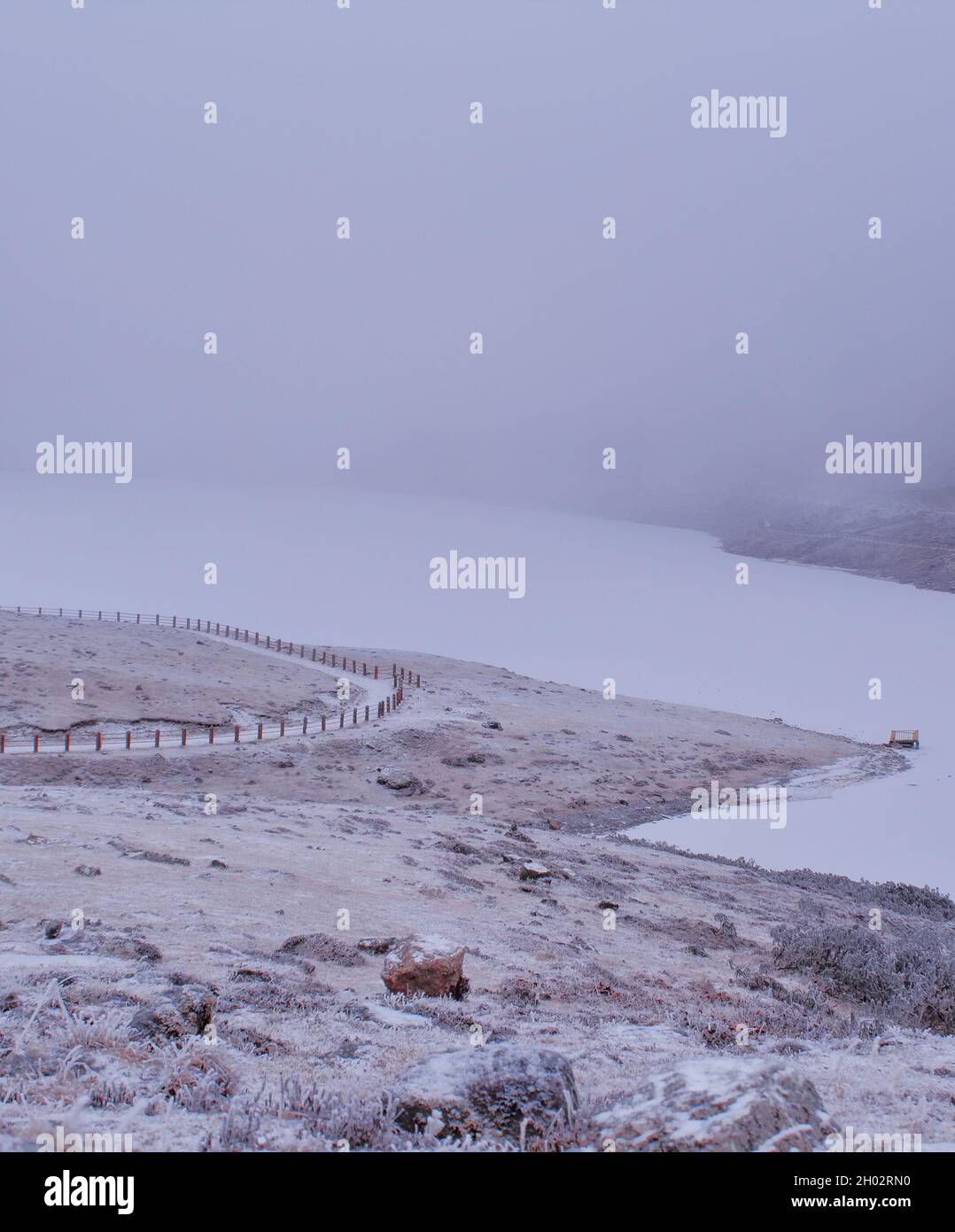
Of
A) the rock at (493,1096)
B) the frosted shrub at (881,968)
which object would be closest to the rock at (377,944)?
the rock at (493,1096)

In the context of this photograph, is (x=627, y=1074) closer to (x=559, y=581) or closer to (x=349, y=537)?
(x=559, y=581)

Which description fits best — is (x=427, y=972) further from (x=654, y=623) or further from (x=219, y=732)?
(x=654, y=623)

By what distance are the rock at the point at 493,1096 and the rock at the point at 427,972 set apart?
2.86 m

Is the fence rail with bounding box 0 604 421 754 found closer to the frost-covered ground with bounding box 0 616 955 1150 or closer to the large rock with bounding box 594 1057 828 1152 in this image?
the frost-covered ground with bounding box 0 616 955 1150

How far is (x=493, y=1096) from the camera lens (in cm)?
491

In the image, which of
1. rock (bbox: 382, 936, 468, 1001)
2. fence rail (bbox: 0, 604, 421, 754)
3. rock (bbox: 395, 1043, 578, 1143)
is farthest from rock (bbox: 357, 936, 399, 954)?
fence rail (bbox: 0, 604, 421, 754)

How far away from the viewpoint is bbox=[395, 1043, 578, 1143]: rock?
474 cm

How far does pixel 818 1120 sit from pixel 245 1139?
9.97 feet

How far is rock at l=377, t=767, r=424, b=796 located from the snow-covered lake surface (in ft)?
25.0

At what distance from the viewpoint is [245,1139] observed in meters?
4.50

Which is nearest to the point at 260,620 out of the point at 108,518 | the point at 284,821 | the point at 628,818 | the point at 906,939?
the point at 628,818

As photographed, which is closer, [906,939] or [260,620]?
[906,939]
